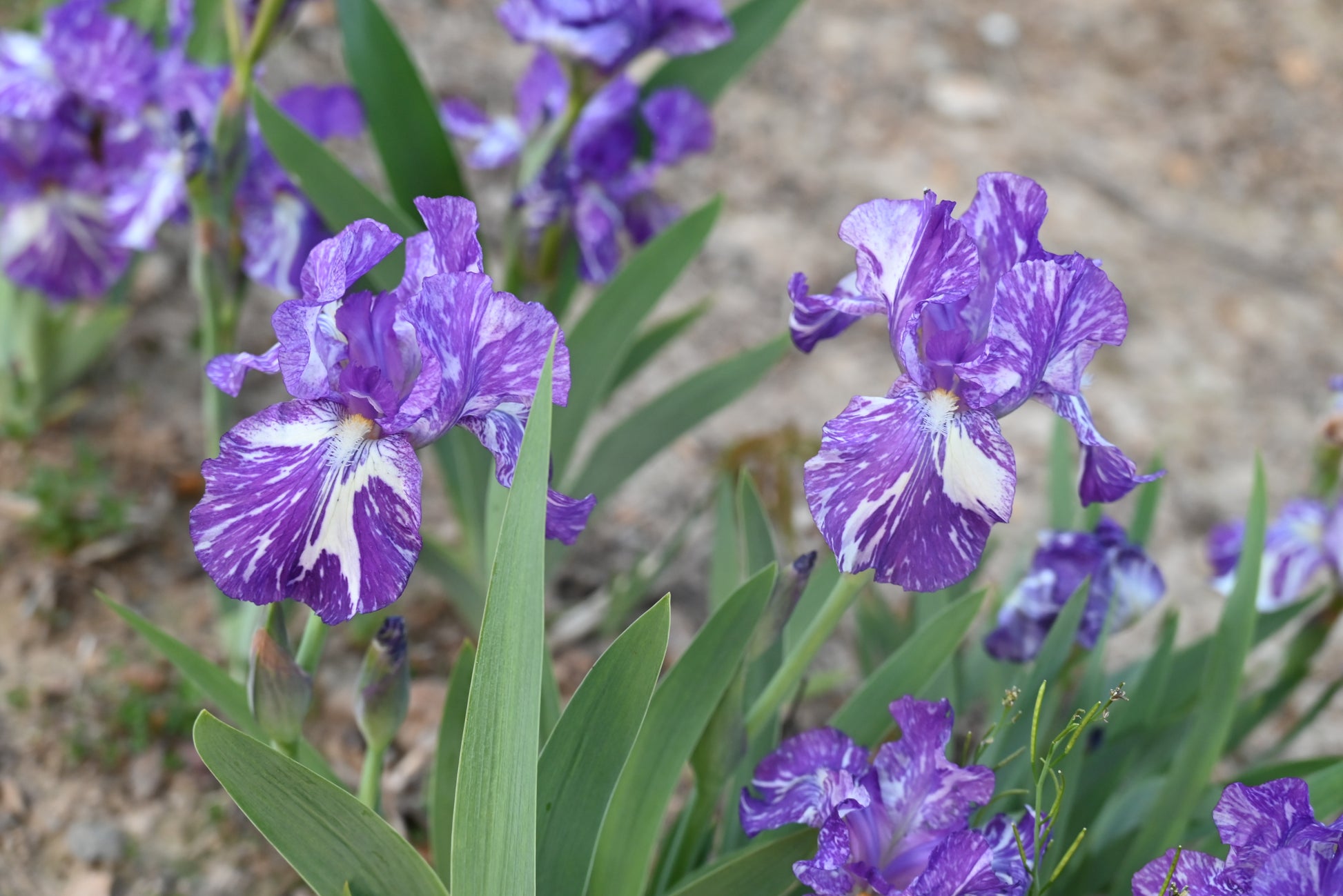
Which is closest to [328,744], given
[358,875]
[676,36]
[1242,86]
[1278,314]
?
[358,875]

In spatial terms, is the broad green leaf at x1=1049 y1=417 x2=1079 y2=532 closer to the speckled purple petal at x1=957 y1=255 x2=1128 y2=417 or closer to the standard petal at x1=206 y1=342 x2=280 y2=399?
the speckled purple petal at x1=957 y1=255 x2=1128 y2=417

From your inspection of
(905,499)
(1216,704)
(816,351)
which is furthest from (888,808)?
(816,351)

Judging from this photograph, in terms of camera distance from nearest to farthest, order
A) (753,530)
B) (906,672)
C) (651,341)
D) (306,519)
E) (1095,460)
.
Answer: (306,519), (1095,460), (906,672), (753,530), (651,341)

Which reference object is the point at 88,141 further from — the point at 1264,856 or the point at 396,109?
the point at 1264,856

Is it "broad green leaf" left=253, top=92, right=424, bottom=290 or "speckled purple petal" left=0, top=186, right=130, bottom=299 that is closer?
"broad green leaf" left=253, top=92, right=424, bottom=290

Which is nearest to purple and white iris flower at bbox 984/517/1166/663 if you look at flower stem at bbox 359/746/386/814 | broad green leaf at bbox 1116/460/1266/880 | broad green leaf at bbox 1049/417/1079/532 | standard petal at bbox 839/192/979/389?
broad green leaf at bbox 1116/460/1266/880

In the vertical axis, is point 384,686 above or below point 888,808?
above

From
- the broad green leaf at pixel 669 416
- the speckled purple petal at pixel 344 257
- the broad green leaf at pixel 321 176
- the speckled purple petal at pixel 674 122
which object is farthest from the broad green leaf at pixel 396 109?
the speckled purple petal at pixel 344 257
